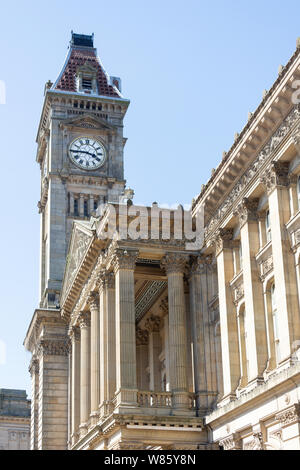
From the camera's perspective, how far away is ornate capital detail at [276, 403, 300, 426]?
30.2 m

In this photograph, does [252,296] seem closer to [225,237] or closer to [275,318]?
[275,318]

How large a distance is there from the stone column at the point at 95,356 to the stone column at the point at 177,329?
18.9 feet

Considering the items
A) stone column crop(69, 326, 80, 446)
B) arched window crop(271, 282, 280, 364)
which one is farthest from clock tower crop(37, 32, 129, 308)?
arched window crop(271, 282, 280, 364)

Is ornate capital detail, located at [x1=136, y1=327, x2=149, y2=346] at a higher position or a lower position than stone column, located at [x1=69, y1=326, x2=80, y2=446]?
higher

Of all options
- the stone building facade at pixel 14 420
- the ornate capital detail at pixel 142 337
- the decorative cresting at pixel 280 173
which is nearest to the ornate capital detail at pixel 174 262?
the decorative cresting at pixel 280 173

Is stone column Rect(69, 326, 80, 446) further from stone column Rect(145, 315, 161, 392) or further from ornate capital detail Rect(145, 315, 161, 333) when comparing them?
ornate capital detail Rect(145, 315, 161, 333)

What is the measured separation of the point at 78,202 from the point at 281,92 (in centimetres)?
3831

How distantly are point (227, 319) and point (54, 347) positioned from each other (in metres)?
26.0

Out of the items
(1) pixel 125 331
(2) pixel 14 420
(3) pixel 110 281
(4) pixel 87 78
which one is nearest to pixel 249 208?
(1) pixel 125 331

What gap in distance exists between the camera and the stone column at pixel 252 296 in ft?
115

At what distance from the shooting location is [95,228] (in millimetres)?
46031

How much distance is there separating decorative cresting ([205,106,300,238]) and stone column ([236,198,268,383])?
1080mm
